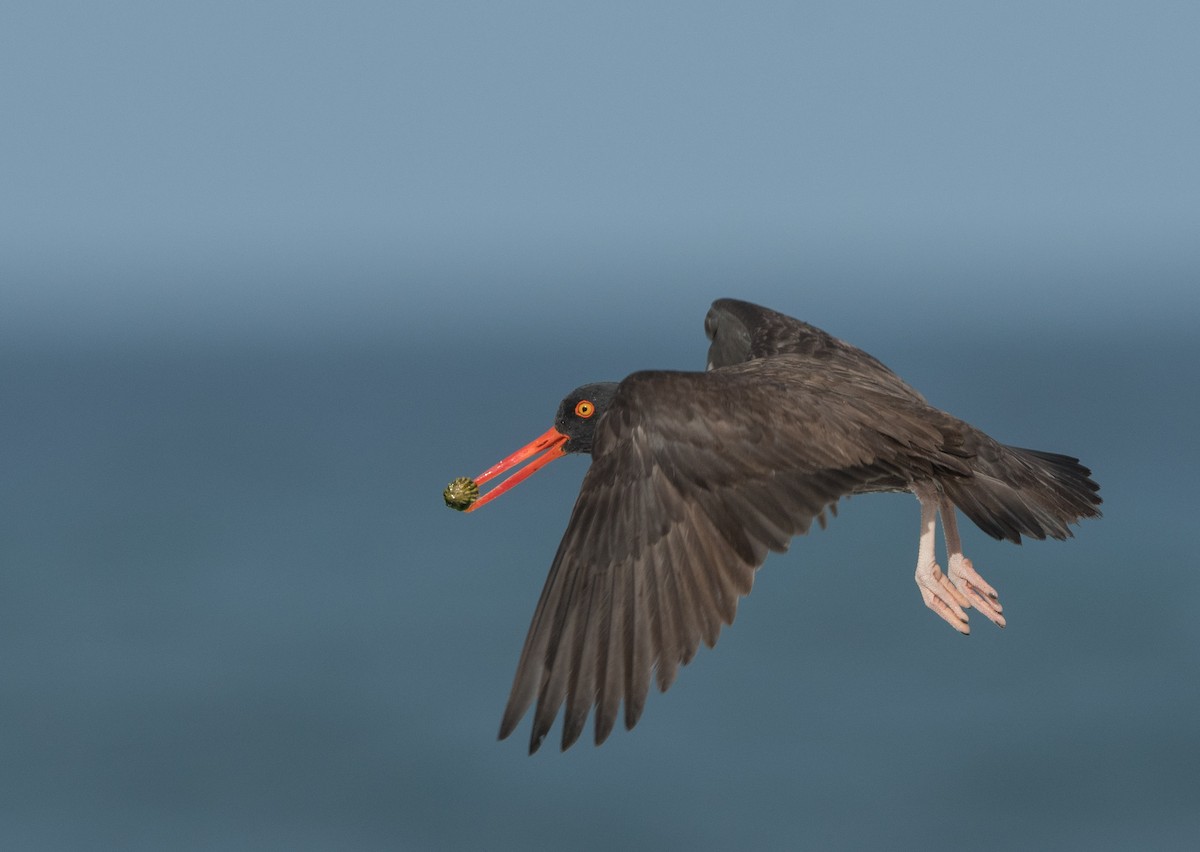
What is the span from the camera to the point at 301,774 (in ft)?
284

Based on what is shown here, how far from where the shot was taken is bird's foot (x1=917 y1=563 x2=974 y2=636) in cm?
991

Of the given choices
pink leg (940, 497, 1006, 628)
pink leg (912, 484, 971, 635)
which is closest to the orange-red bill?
pink leg (912, 484, 971, 635)

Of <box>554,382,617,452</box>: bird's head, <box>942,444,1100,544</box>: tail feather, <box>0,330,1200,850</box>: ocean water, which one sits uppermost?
A: <box>0,330,1200,850</box>: ocean water

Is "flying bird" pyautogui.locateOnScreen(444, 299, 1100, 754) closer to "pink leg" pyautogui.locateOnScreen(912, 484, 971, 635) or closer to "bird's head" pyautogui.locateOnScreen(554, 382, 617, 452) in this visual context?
"pink leg" pyautogui.locateOnScreen(912, 484, 971, 635)

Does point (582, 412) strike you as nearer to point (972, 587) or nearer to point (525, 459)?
point (525, 459)

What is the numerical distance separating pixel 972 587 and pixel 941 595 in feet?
0.98

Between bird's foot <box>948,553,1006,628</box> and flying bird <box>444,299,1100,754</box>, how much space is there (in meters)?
0.02

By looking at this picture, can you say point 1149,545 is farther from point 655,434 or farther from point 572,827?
point 655,434

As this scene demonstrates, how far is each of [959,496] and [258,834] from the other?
253 feet

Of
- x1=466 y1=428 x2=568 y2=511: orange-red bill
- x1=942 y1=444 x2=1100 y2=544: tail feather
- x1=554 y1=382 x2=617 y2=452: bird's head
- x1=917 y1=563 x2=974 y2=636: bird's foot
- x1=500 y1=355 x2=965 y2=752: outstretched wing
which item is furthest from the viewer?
x1=554 y1=382 x2=617 y2=452: bird's head

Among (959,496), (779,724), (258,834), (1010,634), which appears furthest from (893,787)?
(959,496)

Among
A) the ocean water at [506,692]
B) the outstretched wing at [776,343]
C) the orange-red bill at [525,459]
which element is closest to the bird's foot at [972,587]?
the outstretched wing at [776,343]

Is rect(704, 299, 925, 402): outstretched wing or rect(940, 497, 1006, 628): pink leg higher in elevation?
rect(704, 299, 925, 402): outstretched wing

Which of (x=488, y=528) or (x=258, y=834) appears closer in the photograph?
(x=258, y=834)
